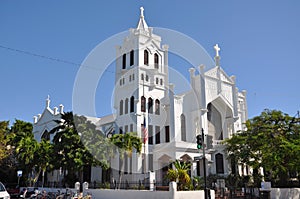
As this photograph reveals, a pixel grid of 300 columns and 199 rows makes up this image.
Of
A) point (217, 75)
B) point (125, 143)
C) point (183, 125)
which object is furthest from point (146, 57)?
point (125, 143)

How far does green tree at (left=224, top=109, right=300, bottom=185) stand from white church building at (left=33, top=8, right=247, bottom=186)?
4.47 metres

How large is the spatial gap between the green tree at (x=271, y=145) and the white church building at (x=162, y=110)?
447 cm

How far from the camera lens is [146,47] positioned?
36312mm

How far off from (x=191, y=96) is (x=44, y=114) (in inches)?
872

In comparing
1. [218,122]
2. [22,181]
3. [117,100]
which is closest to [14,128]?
[22,181]

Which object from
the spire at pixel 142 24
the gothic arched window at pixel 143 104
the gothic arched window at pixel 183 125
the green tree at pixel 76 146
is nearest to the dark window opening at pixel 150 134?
the gothic arched window at pixel 143 104

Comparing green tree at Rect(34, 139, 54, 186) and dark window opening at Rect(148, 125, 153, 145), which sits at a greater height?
dark window opening at Rect(148, 125, 153, 145)

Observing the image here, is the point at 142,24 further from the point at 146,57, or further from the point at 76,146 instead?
the point at 76,146

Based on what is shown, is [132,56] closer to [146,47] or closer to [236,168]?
[146,47]

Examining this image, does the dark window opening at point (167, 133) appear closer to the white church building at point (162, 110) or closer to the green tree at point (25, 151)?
the white church building at point (162, 110)

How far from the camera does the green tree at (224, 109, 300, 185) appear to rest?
75.2ft

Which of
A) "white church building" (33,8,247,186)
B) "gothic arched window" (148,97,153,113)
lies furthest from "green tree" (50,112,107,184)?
"gothic arched window" (148,97,153,113)

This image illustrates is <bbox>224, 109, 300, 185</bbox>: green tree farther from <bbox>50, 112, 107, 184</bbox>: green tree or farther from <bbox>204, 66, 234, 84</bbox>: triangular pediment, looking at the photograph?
<bbox>50, 112, 107, 184</bbox>: green tree

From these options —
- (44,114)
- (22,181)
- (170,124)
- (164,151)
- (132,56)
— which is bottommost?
(22,181)
